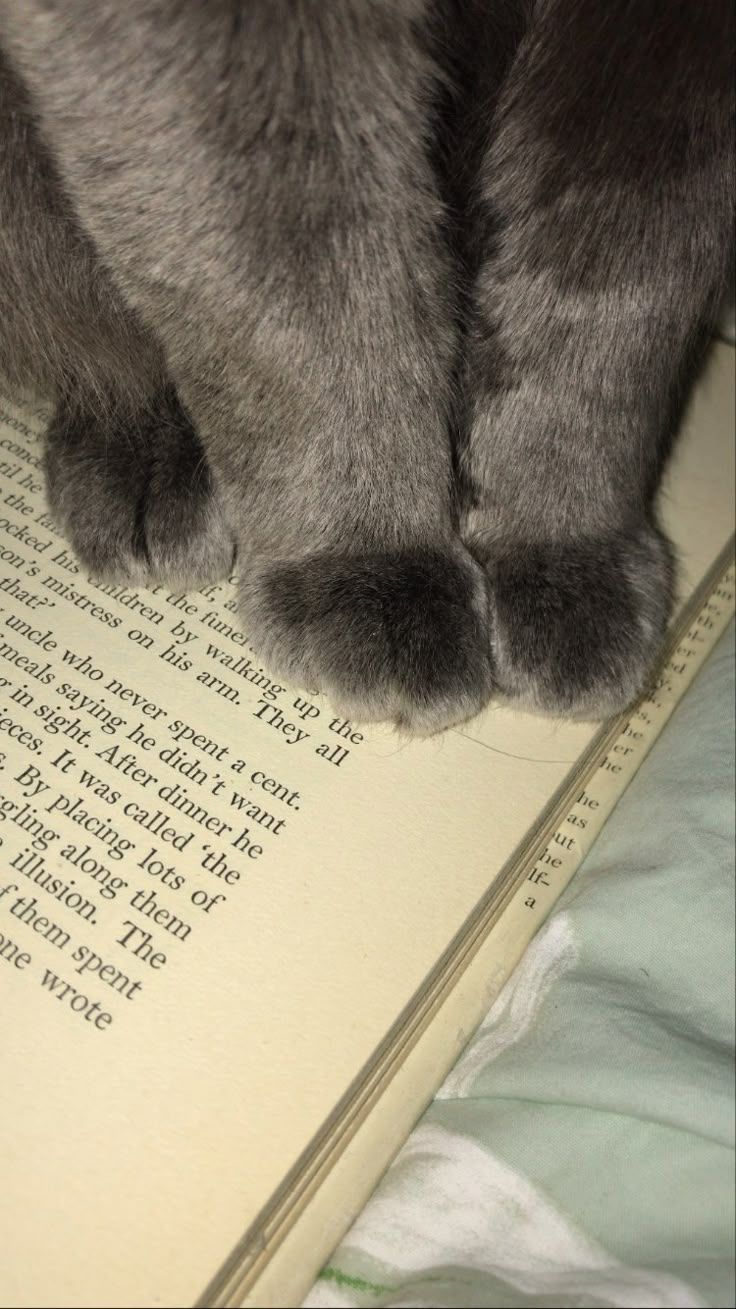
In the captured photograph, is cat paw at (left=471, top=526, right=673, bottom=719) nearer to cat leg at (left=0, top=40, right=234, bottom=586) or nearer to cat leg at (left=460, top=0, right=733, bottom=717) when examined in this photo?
cat leg at (left=460, top=0, right=733, bottom=717)

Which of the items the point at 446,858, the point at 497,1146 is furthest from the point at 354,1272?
the point at 446,858

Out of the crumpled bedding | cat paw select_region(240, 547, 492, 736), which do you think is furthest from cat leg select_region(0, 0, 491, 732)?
the crumpled bedding

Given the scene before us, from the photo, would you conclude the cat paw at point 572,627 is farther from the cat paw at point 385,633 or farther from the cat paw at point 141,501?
the cat paw at point 141,501

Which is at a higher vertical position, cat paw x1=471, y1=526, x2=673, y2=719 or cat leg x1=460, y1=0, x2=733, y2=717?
cat leg x1=460, y1=0, x2=733, y2=717

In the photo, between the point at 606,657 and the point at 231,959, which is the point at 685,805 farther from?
the point at 231,959

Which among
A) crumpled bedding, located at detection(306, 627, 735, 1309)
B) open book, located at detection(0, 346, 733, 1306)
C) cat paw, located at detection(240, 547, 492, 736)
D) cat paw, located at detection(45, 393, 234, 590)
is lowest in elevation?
crumpled bedding, located at detection(306, 627, 735, 1309)

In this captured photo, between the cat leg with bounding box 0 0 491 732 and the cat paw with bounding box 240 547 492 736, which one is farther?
the cat paw with bounding box 240 547 492 736
